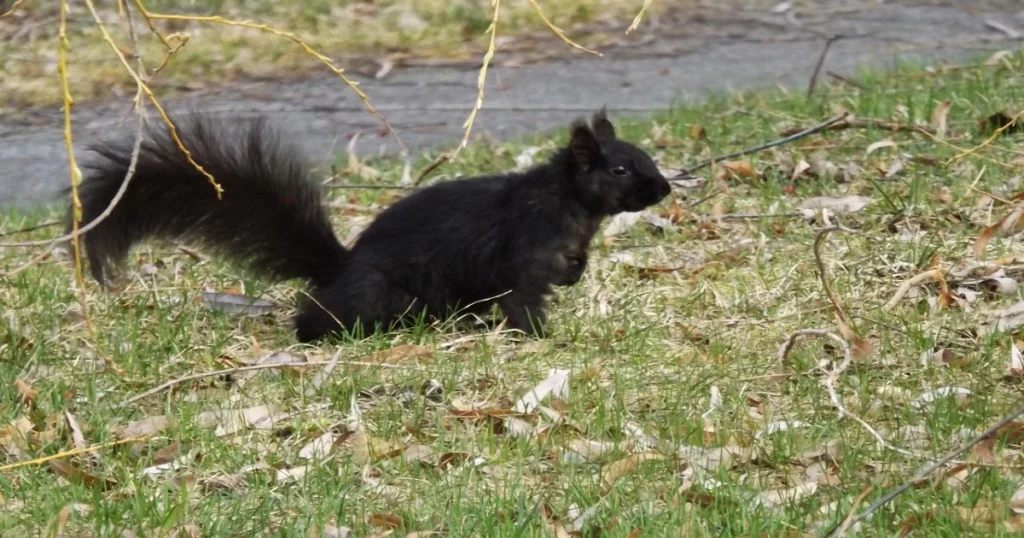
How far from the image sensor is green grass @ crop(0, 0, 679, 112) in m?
10.2

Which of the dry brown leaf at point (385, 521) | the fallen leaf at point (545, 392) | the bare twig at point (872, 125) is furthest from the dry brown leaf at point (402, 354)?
the bare twig at point (872, 125)

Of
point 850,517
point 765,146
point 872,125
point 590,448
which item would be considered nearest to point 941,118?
point 872,125

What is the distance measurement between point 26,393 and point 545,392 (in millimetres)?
1368

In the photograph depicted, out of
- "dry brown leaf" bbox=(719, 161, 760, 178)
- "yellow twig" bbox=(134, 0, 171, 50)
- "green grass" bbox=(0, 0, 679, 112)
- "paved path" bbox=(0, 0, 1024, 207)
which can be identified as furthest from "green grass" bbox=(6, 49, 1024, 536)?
"green grass" bbox=(0, 0, 679, 112)

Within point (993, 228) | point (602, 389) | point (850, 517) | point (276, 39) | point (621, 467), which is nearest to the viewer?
point (850, 517)

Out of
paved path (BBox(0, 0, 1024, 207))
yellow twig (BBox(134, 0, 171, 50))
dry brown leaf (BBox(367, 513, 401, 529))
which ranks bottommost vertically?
paved path (BBox(0, 0, 1024, 207))

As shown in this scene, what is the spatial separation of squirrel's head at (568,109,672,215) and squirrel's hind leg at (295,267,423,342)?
28.7 inches

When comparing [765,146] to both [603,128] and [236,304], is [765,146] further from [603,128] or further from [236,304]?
[236,304]

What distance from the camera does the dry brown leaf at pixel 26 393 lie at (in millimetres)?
3701

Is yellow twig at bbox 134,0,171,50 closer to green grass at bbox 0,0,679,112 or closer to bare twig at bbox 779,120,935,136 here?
bare twig at bbox 779,120,935,136

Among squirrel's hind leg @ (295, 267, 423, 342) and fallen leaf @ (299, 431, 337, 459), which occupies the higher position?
fallen leaf @ (299, 431, 337, 459)

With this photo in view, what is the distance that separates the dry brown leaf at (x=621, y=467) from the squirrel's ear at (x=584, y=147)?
175cm

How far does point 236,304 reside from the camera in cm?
484

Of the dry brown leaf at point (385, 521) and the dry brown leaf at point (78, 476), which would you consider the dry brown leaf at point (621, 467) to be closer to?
the dry brown leaf at point (385, 521)
